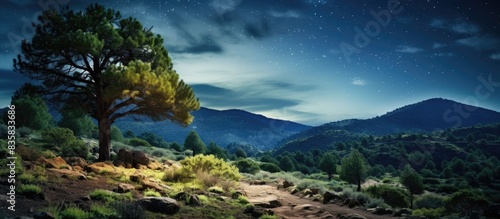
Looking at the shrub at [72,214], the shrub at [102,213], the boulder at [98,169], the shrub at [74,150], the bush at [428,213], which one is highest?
the shrub at [74,150]

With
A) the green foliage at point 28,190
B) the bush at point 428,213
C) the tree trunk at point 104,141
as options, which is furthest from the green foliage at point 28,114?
the bush at point 428,213

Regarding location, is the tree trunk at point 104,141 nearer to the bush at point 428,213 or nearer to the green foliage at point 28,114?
the bush at point 428,213

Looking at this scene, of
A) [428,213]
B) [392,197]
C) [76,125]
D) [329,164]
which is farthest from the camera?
[329,164]

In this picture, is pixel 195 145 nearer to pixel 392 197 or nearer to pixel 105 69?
pixel 392 197

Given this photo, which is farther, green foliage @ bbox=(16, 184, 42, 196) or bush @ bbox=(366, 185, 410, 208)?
bush @ bbox=(366, 185, 410, 208)

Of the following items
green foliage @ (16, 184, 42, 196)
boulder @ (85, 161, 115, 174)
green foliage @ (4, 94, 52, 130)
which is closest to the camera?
green foliage @ (16, 184, 42, 196)

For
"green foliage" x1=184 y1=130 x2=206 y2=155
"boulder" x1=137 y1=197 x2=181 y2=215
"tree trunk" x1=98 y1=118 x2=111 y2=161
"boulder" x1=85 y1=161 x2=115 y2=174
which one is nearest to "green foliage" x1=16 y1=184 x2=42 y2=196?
"boulder" x1=137 y1=197 x2=181 y2=215

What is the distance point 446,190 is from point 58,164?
79.6 meters

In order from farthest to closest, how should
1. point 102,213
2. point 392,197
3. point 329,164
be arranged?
point 329,164 < point 392,197 < point 102,213

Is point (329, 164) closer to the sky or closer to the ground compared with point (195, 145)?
closer to the ground

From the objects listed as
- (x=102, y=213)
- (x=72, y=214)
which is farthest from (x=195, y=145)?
(x=72, y=214)

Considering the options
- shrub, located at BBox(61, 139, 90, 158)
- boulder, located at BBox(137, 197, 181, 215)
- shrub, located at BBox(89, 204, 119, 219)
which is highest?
shrub, located at BBox(61, 139, 90, 158)

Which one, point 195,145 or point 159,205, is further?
point 195,145

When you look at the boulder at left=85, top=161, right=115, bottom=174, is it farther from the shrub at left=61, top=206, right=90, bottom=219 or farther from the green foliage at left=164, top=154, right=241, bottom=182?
the shrub at left=61, top=206, right=90, bottom=219
